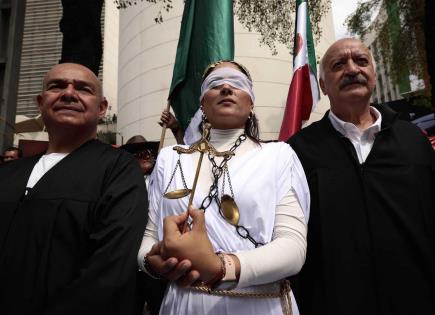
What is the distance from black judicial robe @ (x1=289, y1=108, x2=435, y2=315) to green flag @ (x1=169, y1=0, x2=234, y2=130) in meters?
2.55

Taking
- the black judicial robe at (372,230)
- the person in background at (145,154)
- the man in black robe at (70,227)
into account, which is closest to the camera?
the man in black robe at (70,227)

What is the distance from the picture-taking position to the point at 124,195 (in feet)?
6.51

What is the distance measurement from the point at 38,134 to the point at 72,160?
21.7 metres

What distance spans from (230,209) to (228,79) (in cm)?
82

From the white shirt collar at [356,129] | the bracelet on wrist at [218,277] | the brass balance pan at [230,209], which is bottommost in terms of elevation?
the bracelet on wrist at [218,277]

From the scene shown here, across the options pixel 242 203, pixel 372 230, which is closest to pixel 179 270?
pixel 242 203

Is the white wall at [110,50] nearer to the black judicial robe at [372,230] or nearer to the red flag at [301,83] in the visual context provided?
the red flag at [301,83]

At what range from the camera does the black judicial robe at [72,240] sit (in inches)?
67.3

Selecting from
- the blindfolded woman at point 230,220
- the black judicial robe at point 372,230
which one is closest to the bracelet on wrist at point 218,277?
the blindfolded woman at point 230,220

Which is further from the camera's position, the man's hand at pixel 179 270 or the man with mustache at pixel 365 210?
the man with mustache at pixel 365 210

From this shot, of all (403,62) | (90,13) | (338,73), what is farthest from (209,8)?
(403,62)

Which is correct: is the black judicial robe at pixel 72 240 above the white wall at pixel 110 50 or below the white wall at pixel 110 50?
below

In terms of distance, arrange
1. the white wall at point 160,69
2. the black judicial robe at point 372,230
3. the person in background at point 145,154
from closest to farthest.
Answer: the black judicial robe at point 372,230, the person in background at point 145,154, the white wall at point 160,69

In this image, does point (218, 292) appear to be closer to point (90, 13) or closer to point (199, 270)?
point (199, 270)
